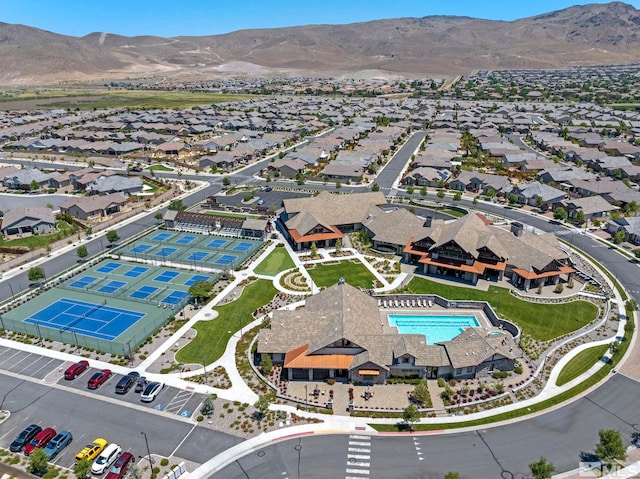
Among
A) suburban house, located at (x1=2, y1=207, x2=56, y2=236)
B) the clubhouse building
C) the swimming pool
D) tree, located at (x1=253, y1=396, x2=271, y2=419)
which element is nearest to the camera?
tree, located at (x1=253, y1=396, x2=271, y2=419)

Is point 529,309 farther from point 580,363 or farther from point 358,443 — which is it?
point 358,443

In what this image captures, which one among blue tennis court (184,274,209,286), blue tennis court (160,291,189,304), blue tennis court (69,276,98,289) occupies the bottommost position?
blue tennis court (160,291,189,304)

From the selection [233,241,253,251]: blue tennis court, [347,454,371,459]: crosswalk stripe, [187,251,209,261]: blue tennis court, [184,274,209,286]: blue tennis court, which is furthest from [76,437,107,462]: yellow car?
[233,241,253,251]: blue tennis court

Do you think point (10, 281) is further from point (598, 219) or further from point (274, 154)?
point (598, 219)

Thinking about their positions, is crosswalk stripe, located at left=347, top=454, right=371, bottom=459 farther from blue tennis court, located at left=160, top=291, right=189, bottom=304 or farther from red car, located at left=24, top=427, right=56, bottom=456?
blue tennis court, located at left=160, top=291, right=189, bottom=304

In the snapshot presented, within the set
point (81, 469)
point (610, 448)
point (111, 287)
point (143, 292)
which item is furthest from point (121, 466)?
point (610, 448)

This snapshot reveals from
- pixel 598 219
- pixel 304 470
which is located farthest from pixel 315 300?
pixel 598 219

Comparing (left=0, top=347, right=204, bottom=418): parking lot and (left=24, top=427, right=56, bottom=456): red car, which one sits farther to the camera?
(left=0, top=347, right=204, bottom=418): parking lot

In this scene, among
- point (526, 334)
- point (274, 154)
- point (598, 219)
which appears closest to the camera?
point (526, 334)

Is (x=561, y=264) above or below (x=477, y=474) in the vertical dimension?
above
